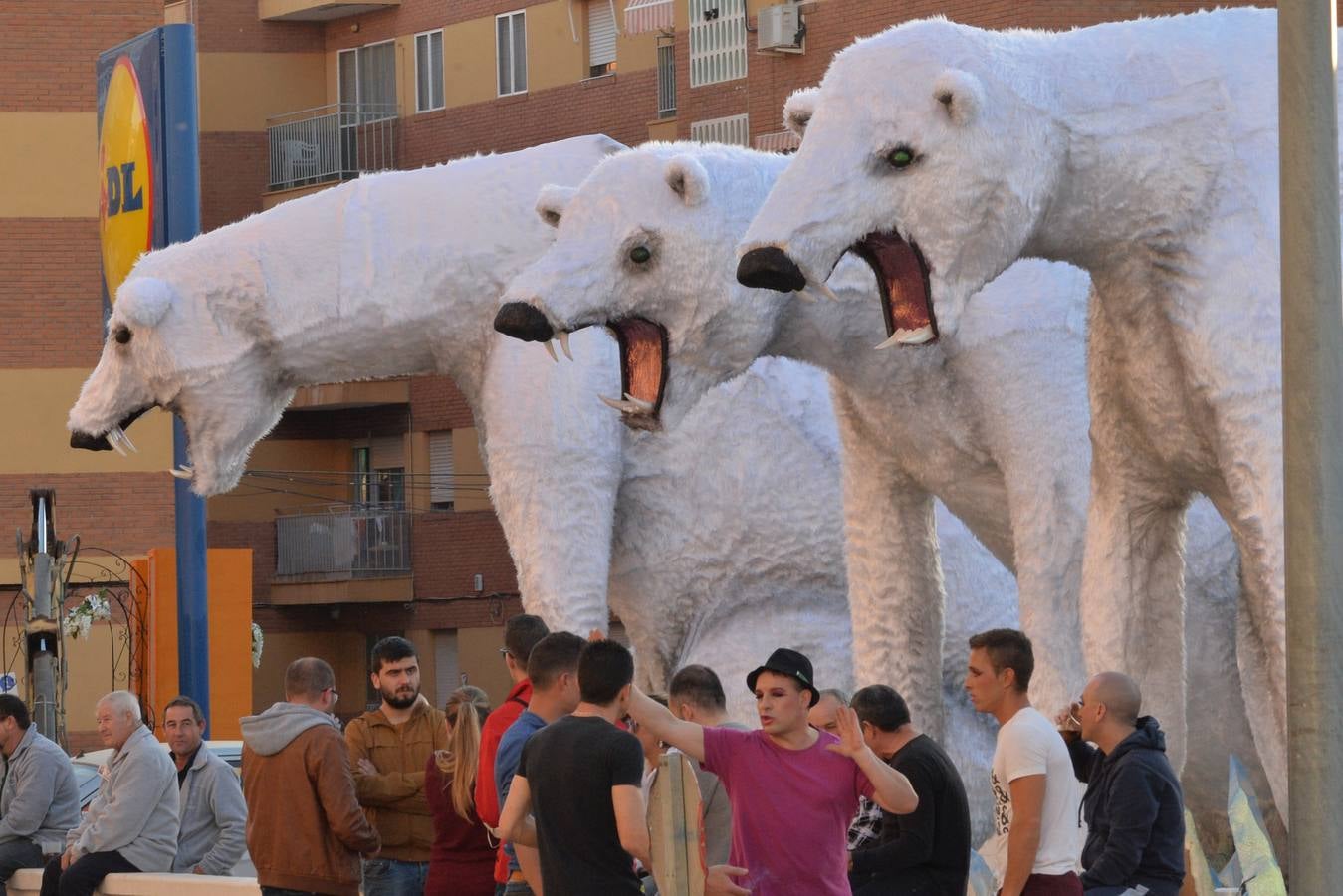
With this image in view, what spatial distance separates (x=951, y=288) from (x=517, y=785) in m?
1.74

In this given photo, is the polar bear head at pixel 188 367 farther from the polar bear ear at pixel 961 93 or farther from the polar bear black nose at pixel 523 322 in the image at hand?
the polar bear ear at pixel 961 93

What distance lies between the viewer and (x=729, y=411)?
382 inches

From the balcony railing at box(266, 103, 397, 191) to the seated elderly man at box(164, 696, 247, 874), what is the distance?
26116 mm

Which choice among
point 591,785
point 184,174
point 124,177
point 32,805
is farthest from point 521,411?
point 124,177

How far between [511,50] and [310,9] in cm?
379

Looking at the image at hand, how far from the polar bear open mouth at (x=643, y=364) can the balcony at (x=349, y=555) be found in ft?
88.3

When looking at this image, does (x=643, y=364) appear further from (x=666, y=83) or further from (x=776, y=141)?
(x=666, y=83)

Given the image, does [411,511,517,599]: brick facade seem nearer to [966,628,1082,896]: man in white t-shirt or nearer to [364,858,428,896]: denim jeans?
[364,858,428,896]: denim jeans

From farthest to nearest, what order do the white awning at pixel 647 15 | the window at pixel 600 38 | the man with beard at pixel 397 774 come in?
the window at pixel 600 38
the white awning at pixel 647 15
the man with beard at pixel 397 774

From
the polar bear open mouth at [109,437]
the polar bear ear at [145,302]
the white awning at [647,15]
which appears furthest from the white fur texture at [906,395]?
the white awning at [647,15]

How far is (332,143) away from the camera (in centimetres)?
3672

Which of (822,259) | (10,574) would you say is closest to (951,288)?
(822,259)

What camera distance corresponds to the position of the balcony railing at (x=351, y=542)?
35.2 m

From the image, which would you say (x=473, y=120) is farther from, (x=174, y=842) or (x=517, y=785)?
(x=517, y=785)
